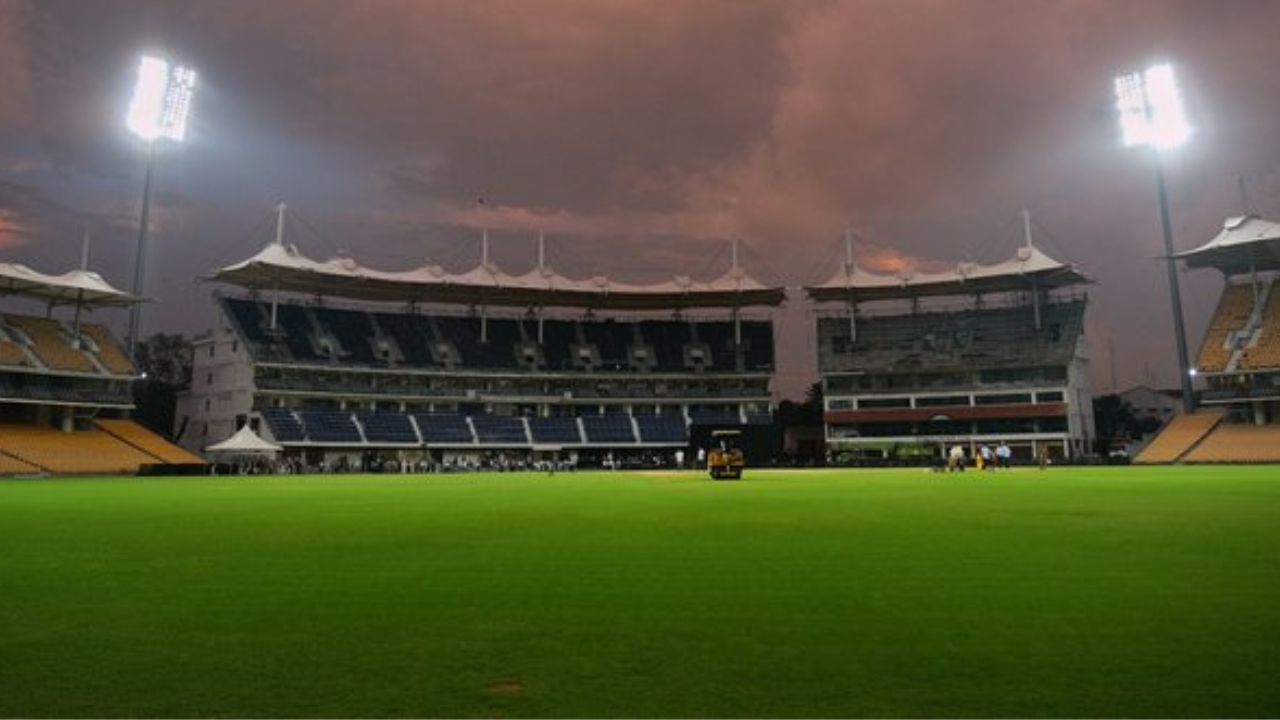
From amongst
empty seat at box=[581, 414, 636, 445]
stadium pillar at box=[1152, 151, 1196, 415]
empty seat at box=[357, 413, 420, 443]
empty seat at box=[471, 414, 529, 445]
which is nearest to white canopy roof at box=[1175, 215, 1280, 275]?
stadium pillar at box=[1152, 151, 1196, 415]

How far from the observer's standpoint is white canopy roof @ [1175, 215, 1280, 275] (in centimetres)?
6412

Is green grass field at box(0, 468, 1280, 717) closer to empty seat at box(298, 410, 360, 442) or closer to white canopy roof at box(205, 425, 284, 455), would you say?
white canopy roof at box(205, 425, 284, 455)

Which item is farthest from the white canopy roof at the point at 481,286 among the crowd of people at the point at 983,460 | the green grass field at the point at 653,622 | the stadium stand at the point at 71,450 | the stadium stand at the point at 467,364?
the green grass field at the point at 653,622

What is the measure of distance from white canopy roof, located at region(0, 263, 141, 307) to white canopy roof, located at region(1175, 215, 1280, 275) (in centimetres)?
8634

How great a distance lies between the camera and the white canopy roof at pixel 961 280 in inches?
3076

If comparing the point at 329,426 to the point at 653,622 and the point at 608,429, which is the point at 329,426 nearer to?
Answer: the point at 608,429

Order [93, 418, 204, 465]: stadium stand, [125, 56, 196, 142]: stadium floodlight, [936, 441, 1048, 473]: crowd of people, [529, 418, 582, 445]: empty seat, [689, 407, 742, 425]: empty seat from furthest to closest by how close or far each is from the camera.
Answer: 1. [529, 418, 582, 445]: empty seat
2. [689, 407, 742, 425]: empty seat
3. [93, 418, 204, 465]: stadium stand
4. [125, 56, 196, 142]: stadium floodlight
5. [936, 441, 1048, 473]: crowd of people

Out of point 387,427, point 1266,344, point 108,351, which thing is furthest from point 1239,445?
point 108,351

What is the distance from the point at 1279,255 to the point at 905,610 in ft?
256

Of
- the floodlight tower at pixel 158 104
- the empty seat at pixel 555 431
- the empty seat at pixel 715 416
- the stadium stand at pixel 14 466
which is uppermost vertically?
the floodlight tower at pixel 158 104

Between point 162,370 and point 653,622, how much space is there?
10865 cm

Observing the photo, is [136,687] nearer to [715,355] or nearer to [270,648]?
[270,648]

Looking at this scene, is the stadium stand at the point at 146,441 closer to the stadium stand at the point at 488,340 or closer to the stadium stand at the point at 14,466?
the stadium stand at the point at 14,466

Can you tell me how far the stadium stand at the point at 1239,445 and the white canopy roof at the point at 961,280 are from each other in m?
21.2
